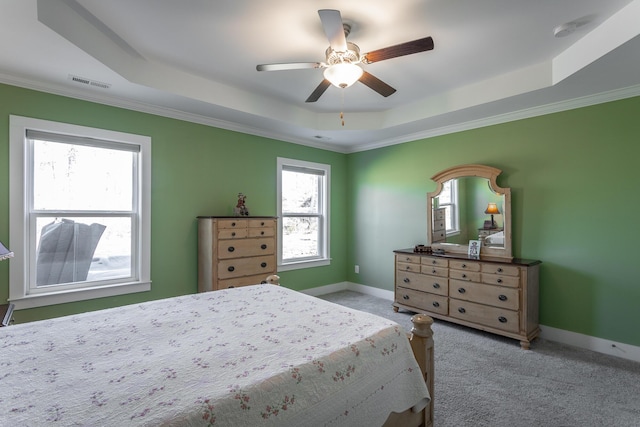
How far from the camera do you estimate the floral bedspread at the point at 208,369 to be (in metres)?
1.01

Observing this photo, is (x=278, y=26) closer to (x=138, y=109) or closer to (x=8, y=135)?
(x=138, y=109)

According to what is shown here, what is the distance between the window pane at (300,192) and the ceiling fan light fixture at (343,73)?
2.50m

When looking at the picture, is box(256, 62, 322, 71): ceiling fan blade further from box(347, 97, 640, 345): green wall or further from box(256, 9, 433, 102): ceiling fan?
box(347, 97, 640, 345): green wall

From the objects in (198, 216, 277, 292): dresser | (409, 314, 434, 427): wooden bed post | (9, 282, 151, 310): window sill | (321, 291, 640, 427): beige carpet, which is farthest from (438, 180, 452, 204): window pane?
(9, 282, 151, 310): window sill

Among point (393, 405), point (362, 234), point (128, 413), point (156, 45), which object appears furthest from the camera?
point (362, 234)

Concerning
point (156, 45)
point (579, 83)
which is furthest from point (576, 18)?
point (156, 45)

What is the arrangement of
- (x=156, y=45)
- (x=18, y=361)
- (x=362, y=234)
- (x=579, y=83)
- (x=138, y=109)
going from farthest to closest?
(x=362, y=234) < (x=138, y=109) < (x=579, y=83) < (x=156, y=45) < (x=18, y=361)

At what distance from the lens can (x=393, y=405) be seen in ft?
4.79

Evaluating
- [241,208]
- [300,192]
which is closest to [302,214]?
[300,192]

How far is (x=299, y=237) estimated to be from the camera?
491cm

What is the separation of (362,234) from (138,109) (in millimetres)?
3565

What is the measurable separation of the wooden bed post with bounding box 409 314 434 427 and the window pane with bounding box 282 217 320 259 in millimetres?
3114

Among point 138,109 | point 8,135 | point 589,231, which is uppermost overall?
point 138,109

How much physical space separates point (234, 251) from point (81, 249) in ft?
4.70
